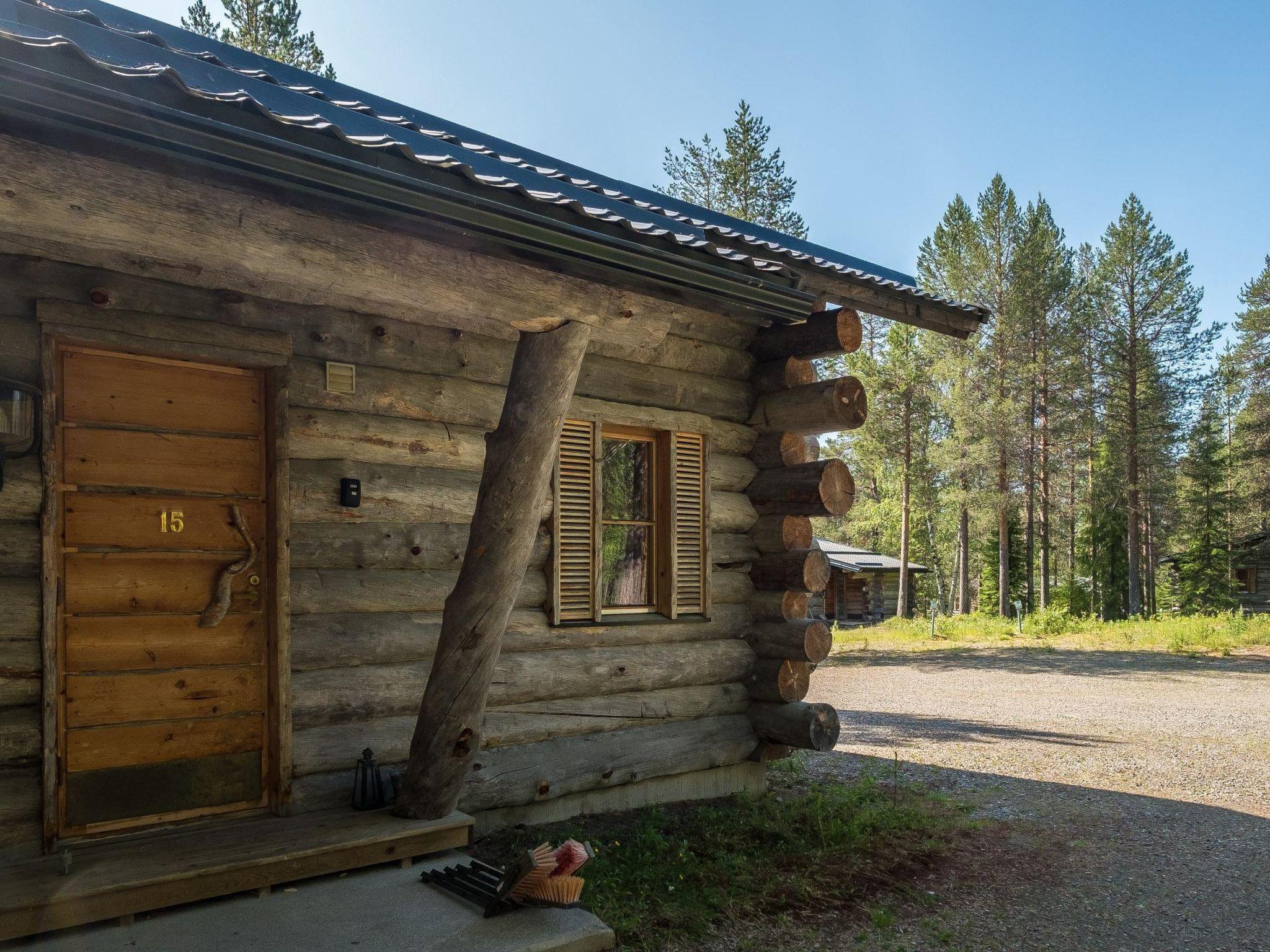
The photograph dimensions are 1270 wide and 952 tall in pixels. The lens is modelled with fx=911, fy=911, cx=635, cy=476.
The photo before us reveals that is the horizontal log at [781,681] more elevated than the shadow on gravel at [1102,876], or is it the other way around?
the horizontal log at [781,681]

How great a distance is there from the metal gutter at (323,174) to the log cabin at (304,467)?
11mm

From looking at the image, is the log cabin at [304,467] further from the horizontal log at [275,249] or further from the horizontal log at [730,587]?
the horizontal log at [730,587]

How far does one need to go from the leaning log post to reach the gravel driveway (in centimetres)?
196

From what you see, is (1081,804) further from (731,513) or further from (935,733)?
(731,513)

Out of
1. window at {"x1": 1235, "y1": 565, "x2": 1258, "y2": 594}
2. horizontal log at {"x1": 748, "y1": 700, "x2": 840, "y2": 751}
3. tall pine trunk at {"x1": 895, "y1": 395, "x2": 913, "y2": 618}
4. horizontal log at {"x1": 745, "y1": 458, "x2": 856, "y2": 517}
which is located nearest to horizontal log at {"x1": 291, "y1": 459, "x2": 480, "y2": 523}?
horizontal log at {"x1": 745, "y1": 458, "x2": 856, "y2": 517}

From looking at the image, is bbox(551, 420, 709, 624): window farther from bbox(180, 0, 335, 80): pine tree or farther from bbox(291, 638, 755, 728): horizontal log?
bbox(180, 0, 335, 80): pine tree

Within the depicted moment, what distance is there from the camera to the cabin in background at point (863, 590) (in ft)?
103

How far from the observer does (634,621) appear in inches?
239

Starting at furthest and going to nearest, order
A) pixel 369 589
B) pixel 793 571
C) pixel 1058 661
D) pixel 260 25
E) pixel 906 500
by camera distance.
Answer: pixel 906 500 < pixel 260 25 < pixel 1058 661 < pixel 793 571 < pixel 369 589

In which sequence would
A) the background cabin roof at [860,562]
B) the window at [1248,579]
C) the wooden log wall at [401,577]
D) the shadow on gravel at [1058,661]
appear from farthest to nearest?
the window at [1248,579]
the background cabin roof at [860,562]
the shadow on gravel at [1058,661]
the wooden log wall at [401,577]

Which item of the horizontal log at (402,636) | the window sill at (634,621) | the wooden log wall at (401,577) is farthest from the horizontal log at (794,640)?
the horizontal log at (402,636)

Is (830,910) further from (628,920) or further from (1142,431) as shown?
(1142,431)

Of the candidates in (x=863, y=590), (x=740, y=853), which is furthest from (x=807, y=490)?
(x=863, y=590)

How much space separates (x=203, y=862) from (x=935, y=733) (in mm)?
8387
